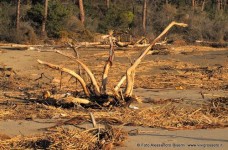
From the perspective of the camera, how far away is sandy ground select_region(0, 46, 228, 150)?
7703 millimetres

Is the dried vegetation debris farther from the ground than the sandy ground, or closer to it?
farther from the ground

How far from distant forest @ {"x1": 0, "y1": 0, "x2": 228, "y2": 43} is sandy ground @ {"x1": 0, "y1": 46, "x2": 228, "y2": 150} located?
9218 mm

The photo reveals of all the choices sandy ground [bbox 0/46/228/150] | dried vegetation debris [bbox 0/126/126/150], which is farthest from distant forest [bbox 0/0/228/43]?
dried vegetation debris [bbox 0/126/126/150]

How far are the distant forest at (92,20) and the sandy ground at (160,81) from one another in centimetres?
922

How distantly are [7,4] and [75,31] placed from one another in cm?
632

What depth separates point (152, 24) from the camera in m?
46.8

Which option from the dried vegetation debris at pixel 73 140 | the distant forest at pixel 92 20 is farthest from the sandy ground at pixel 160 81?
the distant forest at pixel 92 20

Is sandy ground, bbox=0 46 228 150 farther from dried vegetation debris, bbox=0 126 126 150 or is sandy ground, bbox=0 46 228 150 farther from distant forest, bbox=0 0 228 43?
distant forest, bbox=0 0 228 43

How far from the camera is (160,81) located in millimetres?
16781

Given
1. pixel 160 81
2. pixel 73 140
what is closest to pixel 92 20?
pixel 160 81

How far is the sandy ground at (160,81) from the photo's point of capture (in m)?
7.70

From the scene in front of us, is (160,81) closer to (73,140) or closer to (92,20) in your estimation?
(73,140)

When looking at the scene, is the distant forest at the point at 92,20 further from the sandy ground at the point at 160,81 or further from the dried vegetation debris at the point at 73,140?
the dried vegetation debris at the point at 73,140

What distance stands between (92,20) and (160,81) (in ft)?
95.4
